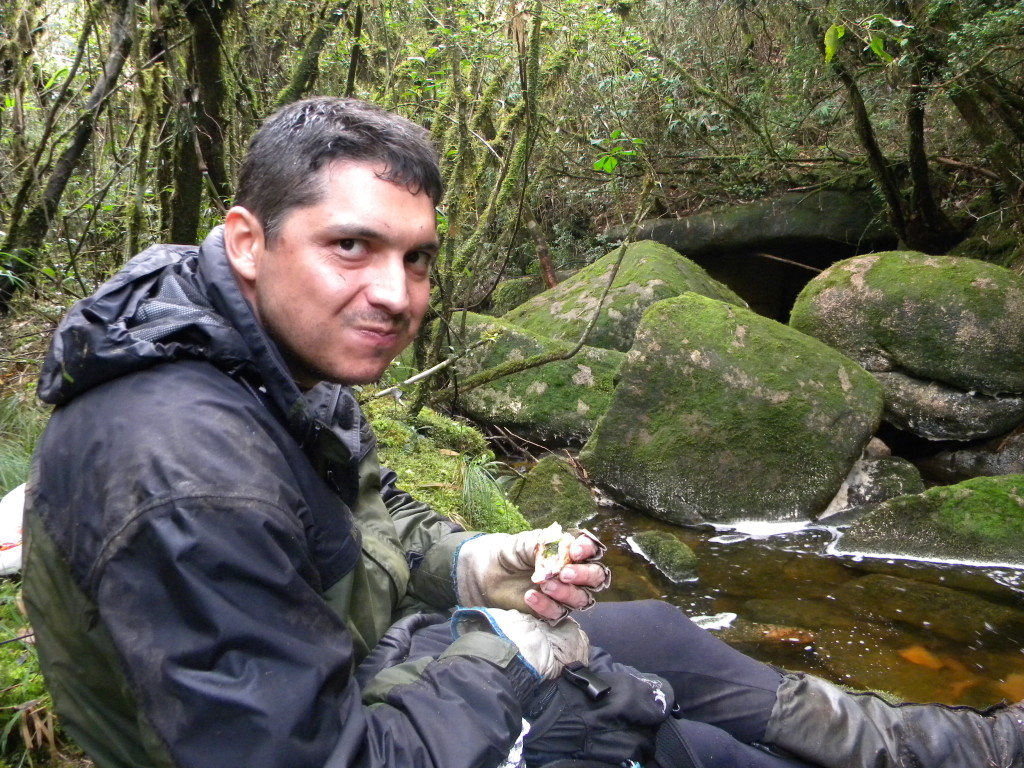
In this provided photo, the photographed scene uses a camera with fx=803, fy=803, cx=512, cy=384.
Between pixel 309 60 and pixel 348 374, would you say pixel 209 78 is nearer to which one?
pixel 309 60

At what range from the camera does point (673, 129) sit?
10727 mm

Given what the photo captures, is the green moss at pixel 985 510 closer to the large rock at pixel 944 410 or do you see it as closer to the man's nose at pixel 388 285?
the large rock at pixel 944 410

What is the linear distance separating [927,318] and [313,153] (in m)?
6.78

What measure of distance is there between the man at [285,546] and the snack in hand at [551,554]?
0.03m

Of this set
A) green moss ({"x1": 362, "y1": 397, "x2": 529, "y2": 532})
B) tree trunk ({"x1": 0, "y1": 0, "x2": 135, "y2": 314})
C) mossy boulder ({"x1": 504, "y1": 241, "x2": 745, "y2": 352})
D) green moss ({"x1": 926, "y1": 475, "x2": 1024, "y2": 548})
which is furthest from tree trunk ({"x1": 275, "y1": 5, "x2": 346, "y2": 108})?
green moss ({"x1": 926, "y1": 475, "x2": 1024, "y2": 548})

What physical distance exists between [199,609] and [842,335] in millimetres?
7189

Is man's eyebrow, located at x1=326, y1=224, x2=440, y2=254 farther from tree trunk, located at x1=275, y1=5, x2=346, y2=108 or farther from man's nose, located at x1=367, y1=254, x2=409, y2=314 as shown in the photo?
tree trunk, located at x1=275, y1=5, x2=346, y2=108

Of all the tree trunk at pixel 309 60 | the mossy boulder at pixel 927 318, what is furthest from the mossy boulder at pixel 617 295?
the tree trunk at pixel 309 60

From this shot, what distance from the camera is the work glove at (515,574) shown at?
6.07 feet

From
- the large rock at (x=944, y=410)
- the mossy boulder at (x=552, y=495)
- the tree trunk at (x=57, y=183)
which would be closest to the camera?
the tree trunk at (x=57, y=183)

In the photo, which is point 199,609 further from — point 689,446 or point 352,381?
point 689,446

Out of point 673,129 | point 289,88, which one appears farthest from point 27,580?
point 673,129

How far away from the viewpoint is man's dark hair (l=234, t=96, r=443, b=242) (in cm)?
156

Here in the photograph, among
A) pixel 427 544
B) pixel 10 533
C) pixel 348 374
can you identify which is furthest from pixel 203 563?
pixel 10 533
